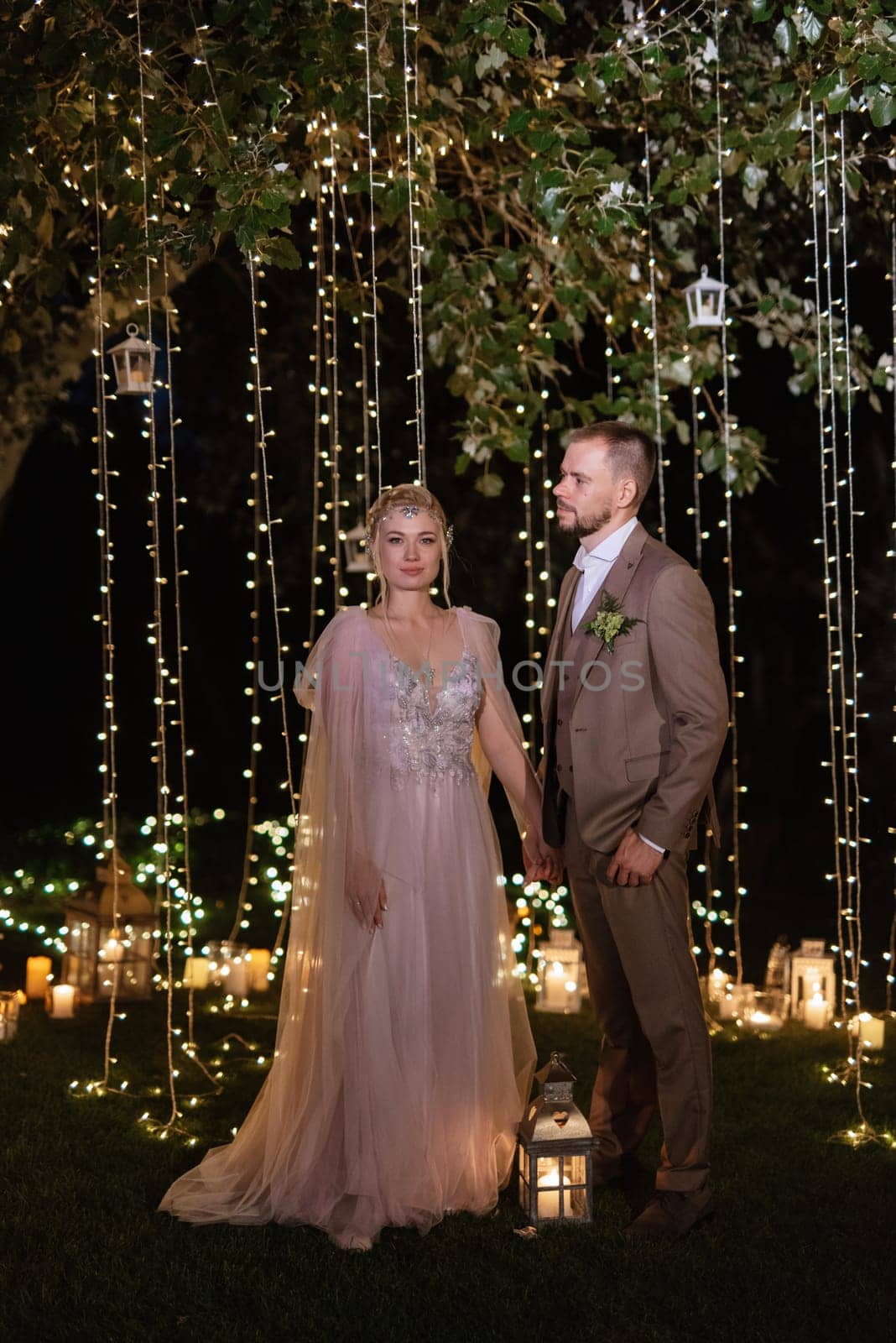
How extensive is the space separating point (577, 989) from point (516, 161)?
3244 millimetres

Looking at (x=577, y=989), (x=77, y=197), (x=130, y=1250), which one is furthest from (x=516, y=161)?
(x=130, y=1250)

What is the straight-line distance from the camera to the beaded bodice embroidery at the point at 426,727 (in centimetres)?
330

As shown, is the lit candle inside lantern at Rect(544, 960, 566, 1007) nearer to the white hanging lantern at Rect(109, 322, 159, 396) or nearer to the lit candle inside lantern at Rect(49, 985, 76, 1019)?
the lit candle inside lantern at Rect(49, 985, 76, 1019)

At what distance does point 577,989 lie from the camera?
5219mm

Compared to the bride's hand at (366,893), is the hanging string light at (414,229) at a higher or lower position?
higher

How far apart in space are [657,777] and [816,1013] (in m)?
2.32

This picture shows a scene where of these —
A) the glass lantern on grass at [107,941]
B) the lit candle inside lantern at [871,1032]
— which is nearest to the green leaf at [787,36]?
the lit candle inside lantern at [871,1032]

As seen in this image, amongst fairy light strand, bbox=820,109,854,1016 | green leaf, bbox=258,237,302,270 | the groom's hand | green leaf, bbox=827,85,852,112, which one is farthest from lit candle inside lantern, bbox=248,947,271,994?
green leaf, bbox=827,85,852,112

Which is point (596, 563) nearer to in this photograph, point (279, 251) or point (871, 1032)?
point (279, 251)

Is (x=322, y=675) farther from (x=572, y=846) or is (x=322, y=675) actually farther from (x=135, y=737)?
(x=135, y=737)

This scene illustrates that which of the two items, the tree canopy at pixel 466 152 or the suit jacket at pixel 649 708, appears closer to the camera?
the suit jacket at pixel 649 708

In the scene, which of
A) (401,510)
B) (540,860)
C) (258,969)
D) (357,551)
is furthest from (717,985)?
(401,510)

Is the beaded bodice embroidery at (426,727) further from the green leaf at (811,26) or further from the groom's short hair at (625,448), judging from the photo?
the green leaf at (811,26)

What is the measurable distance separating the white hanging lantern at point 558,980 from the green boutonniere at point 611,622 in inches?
94.8
